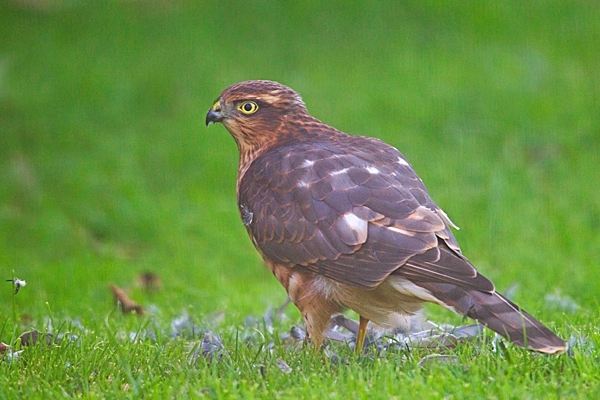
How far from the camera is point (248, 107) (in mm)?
5422

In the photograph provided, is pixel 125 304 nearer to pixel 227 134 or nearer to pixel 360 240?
pixel 360 240

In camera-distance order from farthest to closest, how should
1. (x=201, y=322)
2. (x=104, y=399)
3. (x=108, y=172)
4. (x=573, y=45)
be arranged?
(x=573, y=45), (x=108, y=172), (x=201, y=322), (x=104, y=399)

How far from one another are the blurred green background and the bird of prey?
4.89 feet

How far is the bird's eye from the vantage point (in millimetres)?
5410

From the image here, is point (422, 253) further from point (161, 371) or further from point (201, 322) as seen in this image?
point (201, 322)

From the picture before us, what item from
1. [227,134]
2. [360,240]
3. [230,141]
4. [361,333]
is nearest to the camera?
[360,240]

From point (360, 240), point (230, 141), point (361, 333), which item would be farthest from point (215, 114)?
point (230, 141)

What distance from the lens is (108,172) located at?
31.6ft

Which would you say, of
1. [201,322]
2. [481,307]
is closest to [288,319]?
[201,322]

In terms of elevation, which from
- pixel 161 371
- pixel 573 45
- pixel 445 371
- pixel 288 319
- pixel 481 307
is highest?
pixel 573 45

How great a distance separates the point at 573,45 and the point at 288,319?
23.4 feet

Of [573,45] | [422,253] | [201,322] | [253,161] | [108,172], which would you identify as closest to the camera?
[422,253]

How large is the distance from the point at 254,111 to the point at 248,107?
47 mm

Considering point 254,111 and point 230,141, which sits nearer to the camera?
point 254,111
